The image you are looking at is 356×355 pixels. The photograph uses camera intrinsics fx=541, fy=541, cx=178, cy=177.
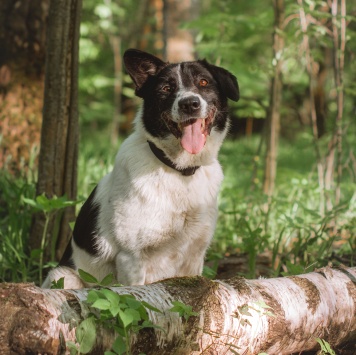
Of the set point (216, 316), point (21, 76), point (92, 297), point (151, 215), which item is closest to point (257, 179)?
point (21, 76)

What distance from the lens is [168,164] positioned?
3.13 metres

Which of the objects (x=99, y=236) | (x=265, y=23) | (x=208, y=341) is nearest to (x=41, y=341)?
(x=208, y=341)

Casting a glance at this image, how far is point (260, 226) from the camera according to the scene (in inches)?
205

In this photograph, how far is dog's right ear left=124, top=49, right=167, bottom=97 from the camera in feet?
10.8

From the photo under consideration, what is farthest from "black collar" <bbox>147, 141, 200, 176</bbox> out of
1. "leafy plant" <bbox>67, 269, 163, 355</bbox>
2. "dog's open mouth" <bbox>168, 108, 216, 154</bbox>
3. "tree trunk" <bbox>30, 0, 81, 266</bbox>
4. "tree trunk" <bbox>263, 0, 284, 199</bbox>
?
"tree trunk" <bbox>263, 0, 284, 199</bbox>

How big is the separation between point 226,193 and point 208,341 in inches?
122

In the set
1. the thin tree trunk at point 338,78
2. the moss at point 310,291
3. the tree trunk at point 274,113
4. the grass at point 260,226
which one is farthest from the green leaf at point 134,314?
the tree trunk at point 274,113

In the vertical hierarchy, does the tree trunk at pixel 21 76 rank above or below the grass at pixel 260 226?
above

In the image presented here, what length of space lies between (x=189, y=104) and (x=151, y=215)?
2.12 ft

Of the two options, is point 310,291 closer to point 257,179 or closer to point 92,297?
point 92,297

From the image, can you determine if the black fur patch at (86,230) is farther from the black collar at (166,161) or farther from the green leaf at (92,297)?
the green leaf at (92,297)

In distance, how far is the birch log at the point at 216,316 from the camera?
1906 mm

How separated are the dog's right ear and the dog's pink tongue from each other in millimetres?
437

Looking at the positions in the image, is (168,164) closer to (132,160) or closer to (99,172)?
(132,160)
